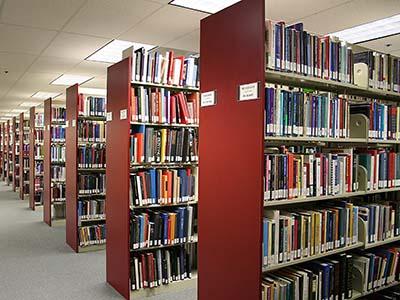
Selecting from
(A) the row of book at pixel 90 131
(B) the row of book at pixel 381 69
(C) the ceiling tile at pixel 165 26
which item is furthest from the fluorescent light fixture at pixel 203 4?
(A) the row of book at pixel 90 131

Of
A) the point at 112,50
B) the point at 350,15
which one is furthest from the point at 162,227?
the point at 112,50

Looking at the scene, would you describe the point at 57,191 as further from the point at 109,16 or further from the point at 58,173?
the point at 109,16

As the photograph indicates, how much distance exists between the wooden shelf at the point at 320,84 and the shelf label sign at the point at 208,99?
13.4 inches

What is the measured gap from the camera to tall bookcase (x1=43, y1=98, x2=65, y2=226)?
6192mm

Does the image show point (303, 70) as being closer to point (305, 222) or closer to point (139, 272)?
point (305, 222)

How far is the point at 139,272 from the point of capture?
3426mm

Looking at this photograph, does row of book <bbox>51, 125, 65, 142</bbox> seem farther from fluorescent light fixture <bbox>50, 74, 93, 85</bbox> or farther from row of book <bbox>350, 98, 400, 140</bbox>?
row of book <bbox>350, 98, 400, 140</bbox>

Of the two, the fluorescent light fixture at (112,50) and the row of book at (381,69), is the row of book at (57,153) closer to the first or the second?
the fluorescent light fixture at (112,50)

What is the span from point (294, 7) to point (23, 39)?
3511mm

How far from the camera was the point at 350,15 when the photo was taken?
149 inches

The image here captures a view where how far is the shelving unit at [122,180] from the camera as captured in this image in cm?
336

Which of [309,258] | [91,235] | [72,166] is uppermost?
[72,166]

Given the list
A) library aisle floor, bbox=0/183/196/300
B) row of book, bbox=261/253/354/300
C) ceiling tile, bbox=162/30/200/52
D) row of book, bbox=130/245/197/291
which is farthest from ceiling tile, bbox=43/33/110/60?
row of book, bbox=261/253/354/300

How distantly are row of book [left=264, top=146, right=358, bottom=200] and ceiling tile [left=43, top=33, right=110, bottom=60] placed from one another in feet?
11.2
